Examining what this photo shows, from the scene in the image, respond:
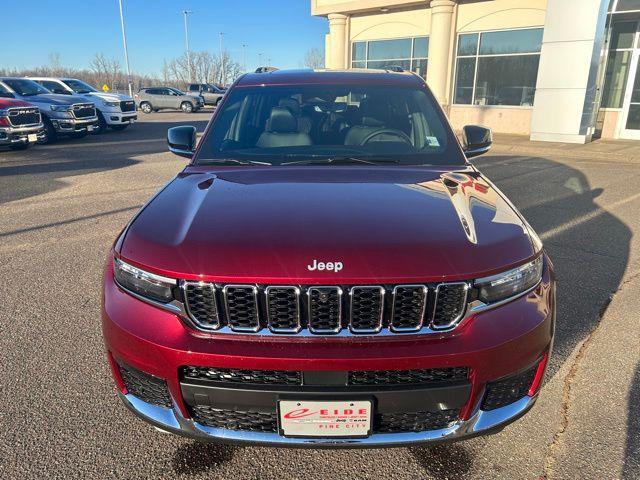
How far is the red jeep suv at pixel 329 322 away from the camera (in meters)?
1.75

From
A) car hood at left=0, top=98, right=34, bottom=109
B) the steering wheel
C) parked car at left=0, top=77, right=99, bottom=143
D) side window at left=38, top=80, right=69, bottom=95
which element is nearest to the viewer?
the steering wheel

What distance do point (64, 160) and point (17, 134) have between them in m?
1.94

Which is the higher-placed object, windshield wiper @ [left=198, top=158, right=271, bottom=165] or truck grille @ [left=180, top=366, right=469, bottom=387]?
windshield wiper @ [left=198, top=158, right=271, bottom=165]

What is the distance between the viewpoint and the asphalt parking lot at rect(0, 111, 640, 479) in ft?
7.27

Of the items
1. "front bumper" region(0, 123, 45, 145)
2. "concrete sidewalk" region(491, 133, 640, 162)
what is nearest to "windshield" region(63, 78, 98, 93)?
"front bumper" region(0, 123, 45, 145)

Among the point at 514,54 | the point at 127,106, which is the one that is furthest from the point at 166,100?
the point at 514,54

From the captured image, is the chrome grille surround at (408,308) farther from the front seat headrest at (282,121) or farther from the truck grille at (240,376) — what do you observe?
the front seat headrest at (282,121)

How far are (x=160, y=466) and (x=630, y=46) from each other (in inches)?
679

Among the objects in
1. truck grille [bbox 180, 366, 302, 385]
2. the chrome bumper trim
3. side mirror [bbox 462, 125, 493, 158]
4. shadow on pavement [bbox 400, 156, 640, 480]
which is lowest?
shadow on pavement [bbox 400, 156, 640, 480]

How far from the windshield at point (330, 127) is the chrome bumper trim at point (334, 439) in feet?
5.05

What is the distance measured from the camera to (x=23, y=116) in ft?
41.6

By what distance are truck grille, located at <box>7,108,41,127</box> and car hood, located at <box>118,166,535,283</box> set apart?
40.9ft

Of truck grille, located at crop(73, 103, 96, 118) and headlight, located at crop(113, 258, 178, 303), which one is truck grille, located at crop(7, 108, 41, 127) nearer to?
truck grille, located at crop(73, 103, 96, 118)

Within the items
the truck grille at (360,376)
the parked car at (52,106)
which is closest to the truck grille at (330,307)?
the truck grille at (360,376)
